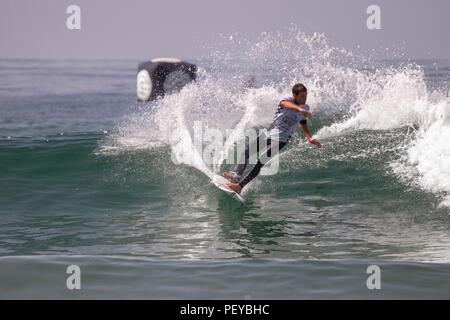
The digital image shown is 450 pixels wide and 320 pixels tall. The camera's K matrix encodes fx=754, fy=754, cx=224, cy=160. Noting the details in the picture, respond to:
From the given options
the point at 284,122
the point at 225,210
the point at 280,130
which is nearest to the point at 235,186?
the point at 225,210

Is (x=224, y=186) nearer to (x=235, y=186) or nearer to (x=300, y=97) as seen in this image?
(x=235, y=186)

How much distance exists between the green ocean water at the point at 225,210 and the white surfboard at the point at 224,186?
0.22 metres

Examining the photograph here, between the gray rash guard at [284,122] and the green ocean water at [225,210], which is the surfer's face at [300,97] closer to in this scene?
the gray rash guard at [284,122]

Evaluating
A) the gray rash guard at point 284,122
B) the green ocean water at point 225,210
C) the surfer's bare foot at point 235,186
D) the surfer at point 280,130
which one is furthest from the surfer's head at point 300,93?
the green ocean water at point 225,210

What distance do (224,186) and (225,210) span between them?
379 millimetres

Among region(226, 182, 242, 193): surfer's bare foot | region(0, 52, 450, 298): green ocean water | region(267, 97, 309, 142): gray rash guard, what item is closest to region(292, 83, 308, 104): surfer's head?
region(267, 97, 309, 142): gray rash guard

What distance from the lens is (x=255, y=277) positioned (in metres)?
7.54

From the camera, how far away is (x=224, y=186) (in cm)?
1149

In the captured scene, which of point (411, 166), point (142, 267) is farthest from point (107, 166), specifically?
point (142, 267)

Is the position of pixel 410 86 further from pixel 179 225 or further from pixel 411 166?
pixel 179 225

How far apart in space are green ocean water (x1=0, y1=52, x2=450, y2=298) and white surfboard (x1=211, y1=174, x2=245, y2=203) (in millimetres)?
222

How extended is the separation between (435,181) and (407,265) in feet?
13.0

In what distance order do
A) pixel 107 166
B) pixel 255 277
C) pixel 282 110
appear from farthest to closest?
pixel 107 166, pixel 282 110, pixel 255 277

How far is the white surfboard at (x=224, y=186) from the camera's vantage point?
11461 millimetres
